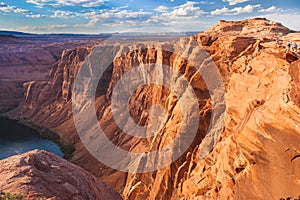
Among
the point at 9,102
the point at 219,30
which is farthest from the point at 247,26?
the point at 9,102

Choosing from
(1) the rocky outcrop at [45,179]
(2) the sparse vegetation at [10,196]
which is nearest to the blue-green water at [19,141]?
(1) the rocky outcrop at [45,179]

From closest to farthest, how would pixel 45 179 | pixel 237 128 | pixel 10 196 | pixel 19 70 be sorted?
pixel 10 196 < pixel 45 179 < pixel 237 128 < pixel 19 70

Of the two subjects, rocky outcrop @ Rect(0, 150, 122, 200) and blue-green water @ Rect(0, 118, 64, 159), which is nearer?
rocky outcrop @ Rect(0, 150, 122, 200)

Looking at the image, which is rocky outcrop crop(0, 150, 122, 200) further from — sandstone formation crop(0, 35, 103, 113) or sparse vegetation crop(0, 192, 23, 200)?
sandstone formation crop(0, 35, 103, 113)

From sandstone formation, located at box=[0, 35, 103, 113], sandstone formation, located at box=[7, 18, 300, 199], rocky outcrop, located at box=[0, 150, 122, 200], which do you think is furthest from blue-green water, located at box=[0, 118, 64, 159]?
rocky outcrop, located at box=[0, 150, 122, 200]

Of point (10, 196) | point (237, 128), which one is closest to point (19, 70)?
point (237, 128)

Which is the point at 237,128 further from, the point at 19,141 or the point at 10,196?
the point at 19,141
